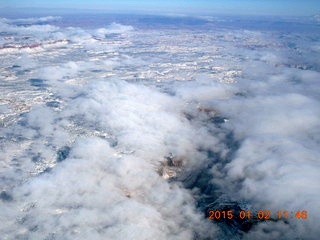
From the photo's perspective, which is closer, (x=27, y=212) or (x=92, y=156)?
(x=27, y=212)

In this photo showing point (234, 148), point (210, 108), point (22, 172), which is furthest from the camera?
point (210, 108)

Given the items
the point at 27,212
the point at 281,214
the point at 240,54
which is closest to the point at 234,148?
the point at 281,214

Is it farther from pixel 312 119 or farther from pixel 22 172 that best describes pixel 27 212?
pixel 312 119

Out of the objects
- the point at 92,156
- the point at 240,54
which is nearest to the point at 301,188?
the point at 92,156

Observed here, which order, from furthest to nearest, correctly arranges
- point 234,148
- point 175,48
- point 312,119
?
1. point 175,48
2. point 312,119
3. point 234,148

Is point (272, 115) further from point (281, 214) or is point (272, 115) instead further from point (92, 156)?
point (92, 156)

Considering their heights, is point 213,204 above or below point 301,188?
below
